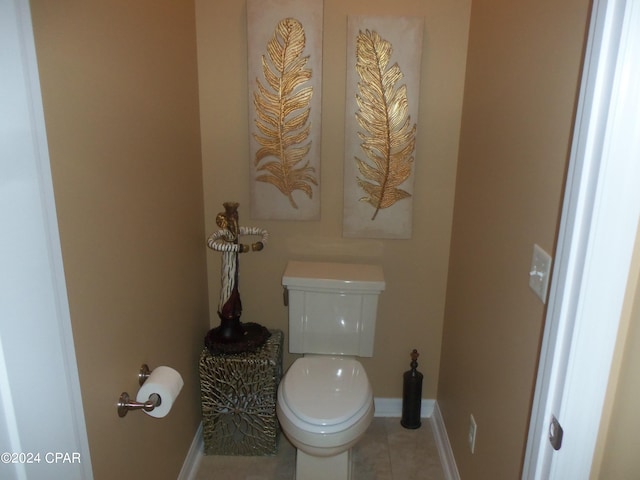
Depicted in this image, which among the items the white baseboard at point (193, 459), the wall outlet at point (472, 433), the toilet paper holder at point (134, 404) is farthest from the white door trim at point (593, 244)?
the white baseboard at point (193, 459)

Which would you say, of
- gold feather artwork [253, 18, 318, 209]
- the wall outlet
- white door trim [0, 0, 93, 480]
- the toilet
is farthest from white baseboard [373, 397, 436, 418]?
white door trim [0, 0, 93, 480]

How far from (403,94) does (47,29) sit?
1.41m

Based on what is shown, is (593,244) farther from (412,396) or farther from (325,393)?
(412,396)

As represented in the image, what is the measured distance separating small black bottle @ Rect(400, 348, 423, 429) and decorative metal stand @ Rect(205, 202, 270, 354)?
750mm

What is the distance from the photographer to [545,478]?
98 centimetres

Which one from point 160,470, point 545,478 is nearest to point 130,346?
point 160,470

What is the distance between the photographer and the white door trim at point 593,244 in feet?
2.48

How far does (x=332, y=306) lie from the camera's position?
7.13ft

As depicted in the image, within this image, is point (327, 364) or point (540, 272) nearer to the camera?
point (540, 272)

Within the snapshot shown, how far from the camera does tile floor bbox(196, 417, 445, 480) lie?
2133 mm

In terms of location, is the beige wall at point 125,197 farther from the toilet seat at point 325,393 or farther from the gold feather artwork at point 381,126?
the gold feather artwork at point 381,126

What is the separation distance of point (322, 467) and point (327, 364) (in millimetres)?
401

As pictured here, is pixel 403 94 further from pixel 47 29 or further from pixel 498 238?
pixel 47 29

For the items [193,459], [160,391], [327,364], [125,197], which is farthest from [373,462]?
[125,197]
